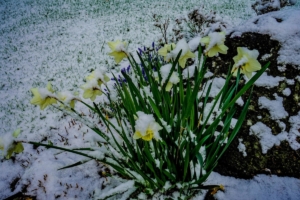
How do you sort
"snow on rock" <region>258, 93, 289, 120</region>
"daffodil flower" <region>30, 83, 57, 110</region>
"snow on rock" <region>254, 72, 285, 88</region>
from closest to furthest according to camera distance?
"daffodil flower" <region>30, 83, 57, 110</region>
"snow on rock" <region>258, 93, 289, 120</region>
"snow on rock" <region>254, 72, 285, 88</region>

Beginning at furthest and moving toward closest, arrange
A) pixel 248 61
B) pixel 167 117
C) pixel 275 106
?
pixel 275 106
pixel 167 117
pixel 248 61

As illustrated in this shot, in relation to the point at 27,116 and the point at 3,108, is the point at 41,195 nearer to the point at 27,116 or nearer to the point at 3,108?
the point at 27,116

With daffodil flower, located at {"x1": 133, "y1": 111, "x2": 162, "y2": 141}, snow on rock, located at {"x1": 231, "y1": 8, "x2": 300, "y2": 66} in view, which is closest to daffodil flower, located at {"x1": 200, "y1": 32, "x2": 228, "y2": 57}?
daffodil flower, located at {"x1": 133, "y1": 111, "x2": 162, "y2": 141}

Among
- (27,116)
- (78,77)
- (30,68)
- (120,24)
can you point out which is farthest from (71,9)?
(27,116)

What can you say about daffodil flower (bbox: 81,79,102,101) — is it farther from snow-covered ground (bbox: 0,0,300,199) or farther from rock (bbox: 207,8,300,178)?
rock (bbox: 207,8,300,178)

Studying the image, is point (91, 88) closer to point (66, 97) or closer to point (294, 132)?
point (66, 97)

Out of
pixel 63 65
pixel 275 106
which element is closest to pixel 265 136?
pixel 275 106
